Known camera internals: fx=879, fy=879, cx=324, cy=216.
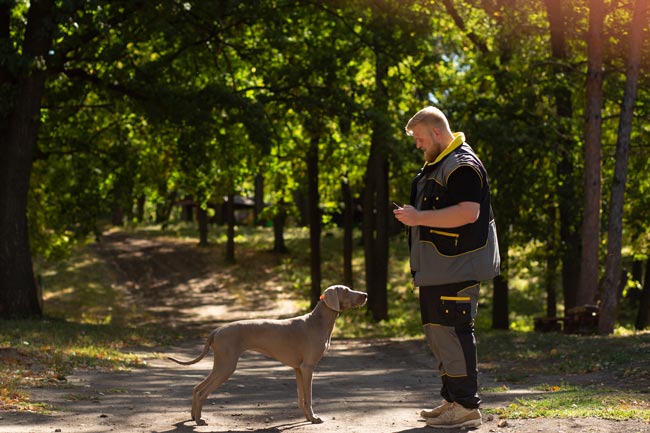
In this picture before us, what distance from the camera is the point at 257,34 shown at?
81.7ft

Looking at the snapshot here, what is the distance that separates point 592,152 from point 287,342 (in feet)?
43.5

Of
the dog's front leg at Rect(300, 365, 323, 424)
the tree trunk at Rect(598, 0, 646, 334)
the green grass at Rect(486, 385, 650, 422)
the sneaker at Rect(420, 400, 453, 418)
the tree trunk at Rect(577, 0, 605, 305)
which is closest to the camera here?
the sneaker at Rect(420, 400, 453, 418)

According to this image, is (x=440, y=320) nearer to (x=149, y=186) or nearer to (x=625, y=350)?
(x=625, y=350)

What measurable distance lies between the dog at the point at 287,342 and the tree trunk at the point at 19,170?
1334 centimetres

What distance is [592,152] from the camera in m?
19.5

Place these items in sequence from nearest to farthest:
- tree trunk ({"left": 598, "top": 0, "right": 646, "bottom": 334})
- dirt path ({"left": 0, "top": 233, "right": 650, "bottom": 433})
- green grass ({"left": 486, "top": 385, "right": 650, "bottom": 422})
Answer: dirt path ({"left": 0, "top": 233, "right": 650, "bottom": 433}) < green grass ({"left": 486, "top": 385, "right": 650, "bottom": 422}) < tree trunk ({"left": 598, "top": 0, "right": 646, "bottom": 334})

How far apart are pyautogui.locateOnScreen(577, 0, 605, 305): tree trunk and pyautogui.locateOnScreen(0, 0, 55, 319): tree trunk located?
1204 cm

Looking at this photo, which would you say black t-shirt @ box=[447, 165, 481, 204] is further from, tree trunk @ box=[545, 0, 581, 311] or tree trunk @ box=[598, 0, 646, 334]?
tree trunk @ box=[545, 0, 581, 311]

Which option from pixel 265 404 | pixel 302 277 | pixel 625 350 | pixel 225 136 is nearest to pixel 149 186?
pixel 225 136

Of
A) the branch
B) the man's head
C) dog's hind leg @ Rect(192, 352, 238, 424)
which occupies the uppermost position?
the branch

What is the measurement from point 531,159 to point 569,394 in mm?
13571

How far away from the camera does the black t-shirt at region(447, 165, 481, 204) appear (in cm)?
694

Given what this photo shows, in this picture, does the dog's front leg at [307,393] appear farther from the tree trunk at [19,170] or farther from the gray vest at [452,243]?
the tree trunk at [19,170]

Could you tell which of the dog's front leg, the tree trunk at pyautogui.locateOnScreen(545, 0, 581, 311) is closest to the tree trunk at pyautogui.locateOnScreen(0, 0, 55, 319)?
the tree trunk at pyautogui.locateOnScreen(545, 0, 581, 311)
